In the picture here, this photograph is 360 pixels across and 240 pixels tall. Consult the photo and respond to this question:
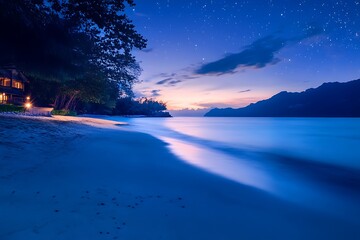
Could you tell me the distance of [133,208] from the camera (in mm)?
3607

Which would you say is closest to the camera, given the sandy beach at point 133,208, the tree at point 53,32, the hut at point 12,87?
the sandy beach at point 133,208

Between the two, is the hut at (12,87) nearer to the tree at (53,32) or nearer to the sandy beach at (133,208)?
the tree at (53,32)

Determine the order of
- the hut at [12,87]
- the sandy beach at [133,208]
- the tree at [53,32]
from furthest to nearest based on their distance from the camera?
the hut at [12,87], the tree at [53,32], the sandy beach at [133,208]

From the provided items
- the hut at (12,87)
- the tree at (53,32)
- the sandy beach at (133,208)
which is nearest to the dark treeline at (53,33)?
the tree at (53,32)

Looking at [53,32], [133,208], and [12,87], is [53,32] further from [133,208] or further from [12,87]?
[12,87]

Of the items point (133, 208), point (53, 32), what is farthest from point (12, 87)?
point (133, 208)

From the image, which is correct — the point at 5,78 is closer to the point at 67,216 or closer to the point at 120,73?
the point at 120,73

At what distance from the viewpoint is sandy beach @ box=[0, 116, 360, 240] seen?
288cm

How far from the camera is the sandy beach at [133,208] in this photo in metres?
2.88

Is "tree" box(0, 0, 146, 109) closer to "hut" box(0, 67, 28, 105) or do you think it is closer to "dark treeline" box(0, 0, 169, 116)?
"dark treeline" box(0, 0, 169, 116)

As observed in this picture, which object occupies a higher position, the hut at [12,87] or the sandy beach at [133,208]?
the hut at [12,87]

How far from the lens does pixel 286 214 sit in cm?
412

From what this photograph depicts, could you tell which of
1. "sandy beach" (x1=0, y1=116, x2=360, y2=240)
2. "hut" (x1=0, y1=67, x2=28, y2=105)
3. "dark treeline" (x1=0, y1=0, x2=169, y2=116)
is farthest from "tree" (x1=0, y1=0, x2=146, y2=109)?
"hut" (x1=0, y1=67, x2=28, y2=105)

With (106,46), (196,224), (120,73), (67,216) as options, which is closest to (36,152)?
(67,216)
